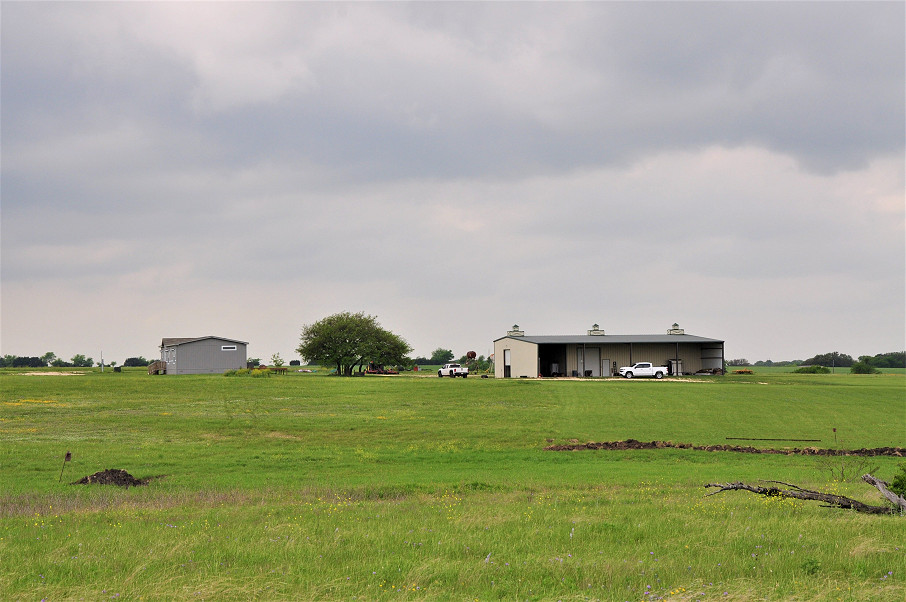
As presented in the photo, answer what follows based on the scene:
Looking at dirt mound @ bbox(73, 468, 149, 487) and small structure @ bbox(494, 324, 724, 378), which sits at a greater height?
small structure @ bbox(494, 324, 724, 378)

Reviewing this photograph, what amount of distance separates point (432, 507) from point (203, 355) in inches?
3317

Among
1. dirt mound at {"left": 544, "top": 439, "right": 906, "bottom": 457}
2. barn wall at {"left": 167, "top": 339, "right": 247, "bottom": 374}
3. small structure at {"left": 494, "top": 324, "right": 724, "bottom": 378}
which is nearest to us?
dirt mound at {"left": 544, "top": 439, "right": 906, "bottom": 457}

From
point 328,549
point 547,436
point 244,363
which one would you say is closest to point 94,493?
point 328,549

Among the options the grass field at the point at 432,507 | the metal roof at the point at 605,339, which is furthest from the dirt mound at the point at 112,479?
the metal roof at the point at 605,339

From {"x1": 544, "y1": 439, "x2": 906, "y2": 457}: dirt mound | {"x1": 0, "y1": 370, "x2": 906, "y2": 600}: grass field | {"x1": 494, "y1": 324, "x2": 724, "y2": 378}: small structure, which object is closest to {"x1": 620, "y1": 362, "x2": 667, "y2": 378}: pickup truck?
{"x1": 494, "y1": 324, "x2": 724, "y2": 378}: small structure

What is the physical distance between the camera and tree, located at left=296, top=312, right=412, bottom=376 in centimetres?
9693

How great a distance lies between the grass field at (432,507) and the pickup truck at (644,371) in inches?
1224

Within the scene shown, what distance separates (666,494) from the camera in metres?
16.8

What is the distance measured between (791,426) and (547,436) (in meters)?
13.2

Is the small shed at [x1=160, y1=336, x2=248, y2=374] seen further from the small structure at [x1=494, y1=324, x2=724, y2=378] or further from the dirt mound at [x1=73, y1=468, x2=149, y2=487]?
the dirt mound at [x1=73, y1=468, x2=149, y2=487]

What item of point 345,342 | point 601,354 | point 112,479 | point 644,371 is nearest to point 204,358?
point 345,342

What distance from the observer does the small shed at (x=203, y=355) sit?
91312 millimetres

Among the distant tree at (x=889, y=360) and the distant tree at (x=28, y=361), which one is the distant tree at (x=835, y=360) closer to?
the distant tree at (x=889, y=360)

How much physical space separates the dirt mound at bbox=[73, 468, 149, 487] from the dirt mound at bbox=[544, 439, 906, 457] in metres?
16.1
